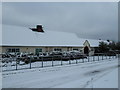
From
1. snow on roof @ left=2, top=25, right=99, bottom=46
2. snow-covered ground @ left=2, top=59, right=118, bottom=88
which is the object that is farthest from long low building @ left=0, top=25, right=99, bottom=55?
snow-covered ground @ left=2, top=59, right=118, bottom=88

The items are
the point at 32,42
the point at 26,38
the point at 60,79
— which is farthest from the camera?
the point at 26,38

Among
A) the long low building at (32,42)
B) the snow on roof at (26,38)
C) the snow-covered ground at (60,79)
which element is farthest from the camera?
the snow on roof at (26,38)

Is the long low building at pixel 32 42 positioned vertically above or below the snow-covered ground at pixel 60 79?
above

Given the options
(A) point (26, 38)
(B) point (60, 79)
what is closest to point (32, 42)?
(A) point (26, 38)

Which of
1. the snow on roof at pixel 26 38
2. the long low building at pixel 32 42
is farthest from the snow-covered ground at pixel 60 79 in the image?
the snow on roof at pixel 26 38

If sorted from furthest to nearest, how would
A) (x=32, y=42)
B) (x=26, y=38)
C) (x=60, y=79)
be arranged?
(x=26, y=38), (x=32, y=42), (x=60, y=79)

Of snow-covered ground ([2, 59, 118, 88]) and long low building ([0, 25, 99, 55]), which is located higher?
long low building ([0, 25, 99, 55])

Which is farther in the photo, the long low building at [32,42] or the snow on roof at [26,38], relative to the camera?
the snow on roof at [26,38]

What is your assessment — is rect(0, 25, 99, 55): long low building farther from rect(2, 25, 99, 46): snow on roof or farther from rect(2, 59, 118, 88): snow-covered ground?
rect(2, 59, 118, 88): snow-covered ground

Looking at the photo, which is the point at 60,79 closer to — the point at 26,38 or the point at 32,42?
the point at 32,42

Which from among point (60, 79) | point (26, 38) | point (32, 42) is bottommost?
point (60, 79)

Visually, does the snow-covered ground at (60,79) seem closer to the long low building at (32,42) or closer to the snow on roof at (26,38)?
the long low building at (32,42)

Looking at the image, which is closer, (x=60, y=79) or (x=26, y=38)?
(x=60, y=79)

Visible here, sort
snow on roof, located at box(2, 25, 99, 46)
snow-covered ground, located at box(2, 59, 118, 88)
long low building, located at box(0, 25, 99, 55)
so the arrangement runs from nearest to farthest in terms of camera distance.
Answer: snow-covered ground, located at box(2, 59, 118, 88), long low building, located at box(0, 25, 99, 55), snow on roof, located at box(2, 25, 99, 46)
